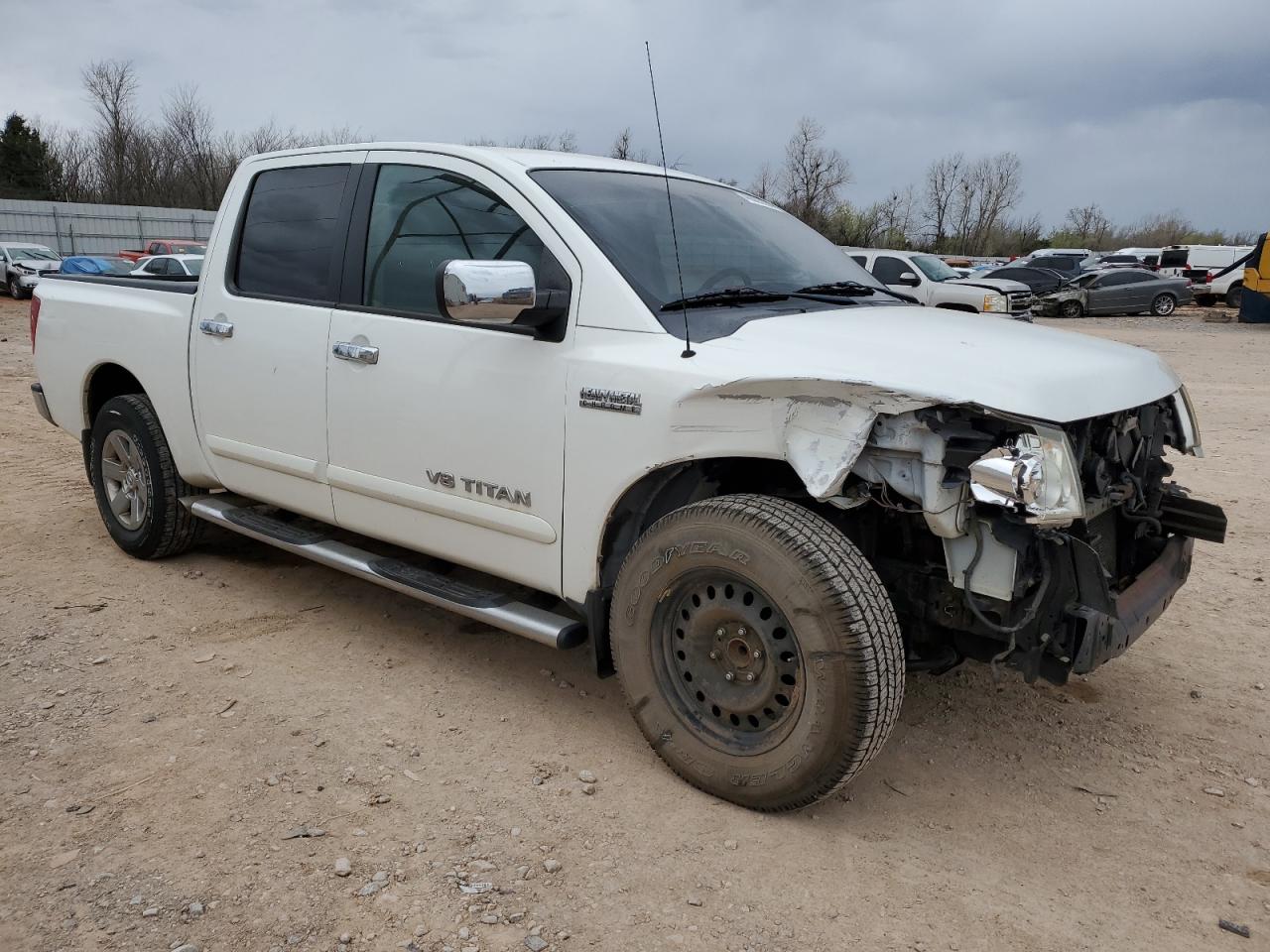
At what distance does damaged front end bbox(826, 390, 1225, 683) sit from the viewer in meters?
2.53

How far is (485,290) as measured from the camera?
2.92 metres

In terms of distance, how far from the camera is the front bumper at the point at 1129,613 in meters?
2.67

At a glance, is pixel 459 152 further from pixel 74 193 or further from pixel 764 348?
pixel 74 193

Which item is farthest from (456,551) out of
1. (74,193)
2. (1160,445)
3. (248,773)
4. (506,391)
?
(74,193)

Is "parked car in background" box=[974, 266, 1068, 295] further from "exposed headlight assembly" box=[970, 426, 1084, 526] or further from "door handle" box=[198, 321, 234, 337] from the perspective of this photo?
"exposed headlight assembly" box=[970, 426, 1084, 526]

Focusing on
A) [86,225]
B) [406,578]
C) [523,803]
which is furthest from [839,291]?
[86,225]

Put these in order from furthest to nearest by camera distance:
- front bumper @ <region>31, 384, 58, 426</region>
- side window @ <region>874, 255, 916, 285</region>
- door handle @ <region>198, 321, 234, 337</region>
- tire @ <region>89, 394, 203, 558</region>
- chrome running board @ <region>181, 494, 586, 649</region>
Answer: side window @ <region>874, 255, 916, 285</region>, front bumper @ <region>31, 384, 58, 426</region>, tire @ <region>89, 394, 203, 558</region>, door handle @ <region>198, 321, 234, 337</region>, chrome running board @ <region>181, 494, 586, 649</region>

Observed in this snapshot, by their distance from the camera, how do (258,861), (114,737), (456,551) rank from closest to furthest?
(258,861)
(114,737)
(456,551)

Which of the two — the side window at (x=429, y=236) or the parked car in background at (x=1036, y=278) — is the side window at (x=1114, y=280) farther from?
the side window at (x=429, y=236)

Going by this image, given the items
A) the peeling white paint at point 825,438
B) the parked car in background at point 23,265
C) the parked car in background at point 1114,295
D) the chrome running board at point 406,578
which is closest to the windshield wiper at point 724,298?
the peeling white paint at point 825,438

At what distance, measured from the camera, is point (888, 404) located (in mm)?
2561

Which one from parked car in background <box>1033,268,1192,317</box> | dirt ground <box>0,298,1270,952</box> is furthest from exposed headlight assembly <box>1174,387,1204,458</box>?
parked car in background <box>1033,268,1192,317</box>

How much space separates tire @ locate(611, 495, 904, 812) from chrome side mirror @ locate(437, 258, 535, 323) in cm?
78

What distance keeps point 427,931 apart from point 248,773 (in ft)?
3.28
